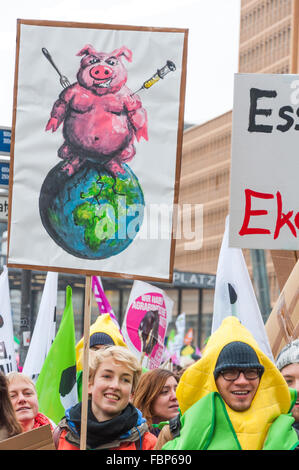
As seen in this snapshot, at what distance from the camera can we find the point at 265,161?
527 cm

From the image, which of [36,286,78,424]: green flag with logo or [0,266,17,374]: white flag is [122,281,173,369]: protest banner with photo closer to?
[0,266,17,374]: white flag

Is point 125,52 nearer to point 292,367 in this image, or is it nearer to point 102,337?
point 292,367

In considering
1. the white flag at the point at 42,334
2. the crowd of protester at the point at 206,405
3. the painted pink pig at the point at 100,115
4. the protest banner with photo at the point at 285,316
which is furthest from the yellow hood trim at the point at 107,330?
the painted pink pig at the point at 100,115

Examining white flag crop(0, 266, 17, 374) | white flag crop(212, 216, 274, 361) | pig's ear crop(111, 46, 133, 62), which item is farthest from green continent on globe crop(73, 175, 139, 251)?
white flag crop(0, 266, 17, 374)

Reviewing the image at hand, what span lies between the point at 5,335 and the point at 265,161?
3183 mm

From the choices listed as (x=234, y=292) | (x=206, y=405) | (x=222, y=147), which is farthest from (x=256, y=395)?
(x=222, y=147)

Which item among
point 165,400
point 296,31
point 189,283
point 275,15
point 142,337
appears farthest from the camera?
point 275,15

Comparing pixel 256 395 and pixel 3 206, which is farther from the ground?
pixel 3 206

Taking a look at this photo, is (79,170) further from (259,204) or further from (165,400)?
(165,400)

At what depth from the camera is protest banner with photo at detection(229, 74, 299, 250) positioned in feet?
17.0

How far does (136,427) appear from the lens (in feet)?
15.7

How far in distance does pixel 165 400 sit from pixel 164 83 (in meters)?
2.09

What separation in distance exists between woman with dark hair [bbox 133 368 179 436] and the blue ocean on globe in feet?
4.27
